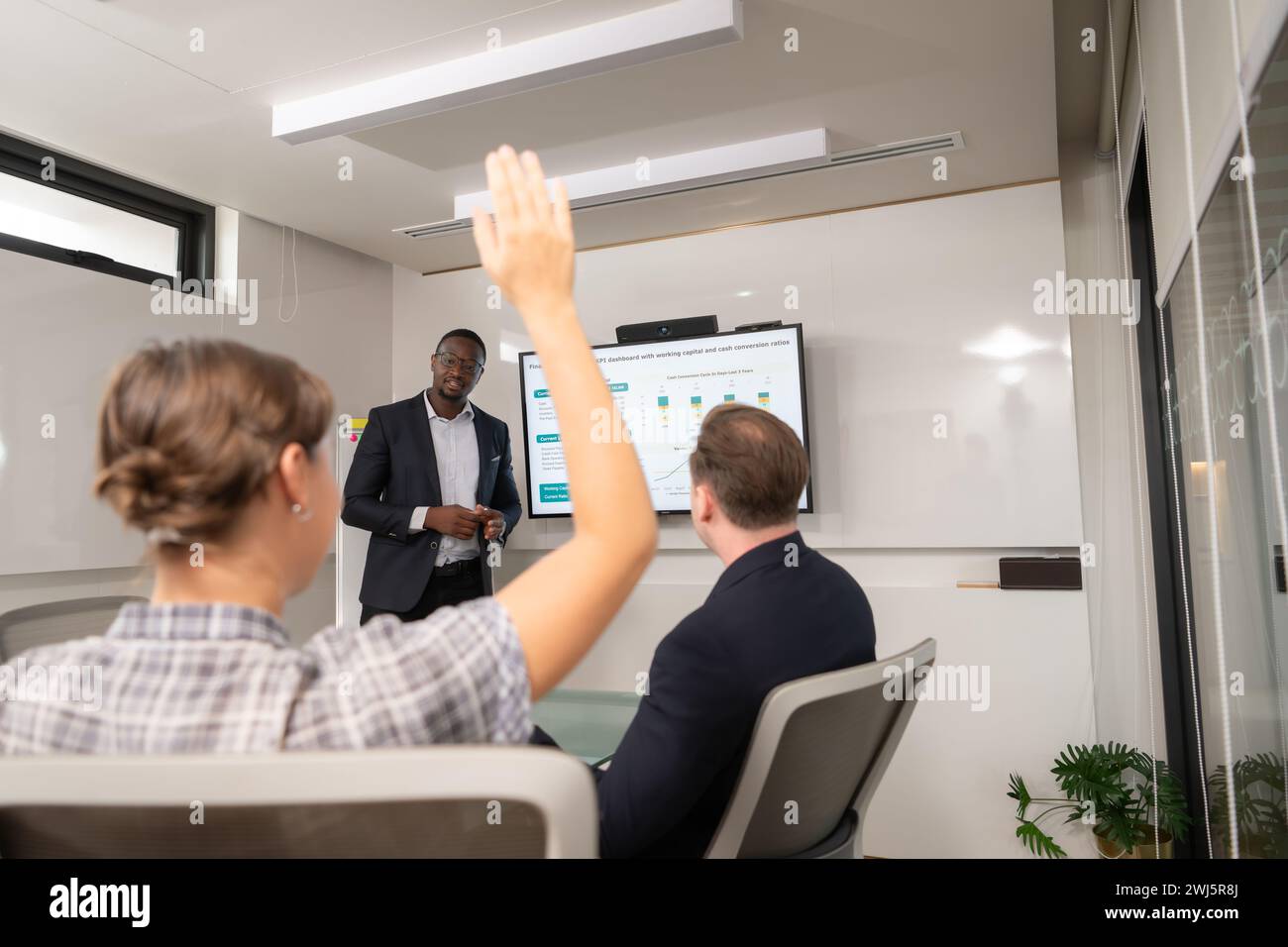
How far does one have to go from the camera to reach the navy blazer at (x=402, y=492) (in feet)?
11.9

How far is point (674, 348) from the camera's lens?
13.5ft

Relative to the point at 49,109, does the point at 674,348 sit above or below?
below

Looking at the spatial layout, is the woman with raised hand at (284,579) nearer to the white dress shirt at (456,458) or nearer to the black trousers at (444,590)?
the black trousers at (444,590)

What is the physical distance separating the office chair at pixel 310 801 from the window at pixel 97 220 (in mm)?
3535

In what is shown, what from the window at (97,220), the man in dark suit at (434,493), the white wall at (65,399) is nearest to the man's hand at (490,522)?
the man in dark suit at (434,493)

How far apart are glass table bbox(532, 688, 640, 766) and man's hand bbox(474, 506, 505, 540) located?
4.64 ft

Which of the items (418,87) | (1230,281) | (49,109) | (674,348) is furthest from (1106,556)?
(49,109)

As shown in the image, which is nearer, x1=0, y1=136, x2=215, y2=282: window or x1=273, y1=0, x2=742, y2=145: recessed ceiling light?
x1=273, y1=0, x2=742, y2=145: recessed ceiling light

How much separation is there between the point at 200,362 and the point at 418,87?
8.01ft

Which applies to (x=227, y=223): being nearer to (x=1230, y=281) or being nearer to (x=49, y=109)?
(x=49, y=109)

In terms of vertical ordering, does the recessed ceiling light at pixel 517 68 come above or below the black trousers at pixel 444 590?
above

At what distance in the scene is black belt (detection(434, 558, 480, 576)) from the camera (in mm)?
3678

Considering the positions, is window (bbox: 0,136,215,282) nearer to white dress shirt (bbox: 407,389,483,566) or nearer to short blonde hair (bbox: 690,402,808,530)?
white dress shirt (bbox: 407,389,483,566)

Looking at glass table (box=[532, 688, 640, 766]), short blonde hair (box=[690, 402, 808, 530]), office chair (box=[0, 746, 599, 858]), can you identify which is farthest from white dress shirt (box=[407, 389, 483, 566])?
office chair (box=[0, 746, 599, 858])
